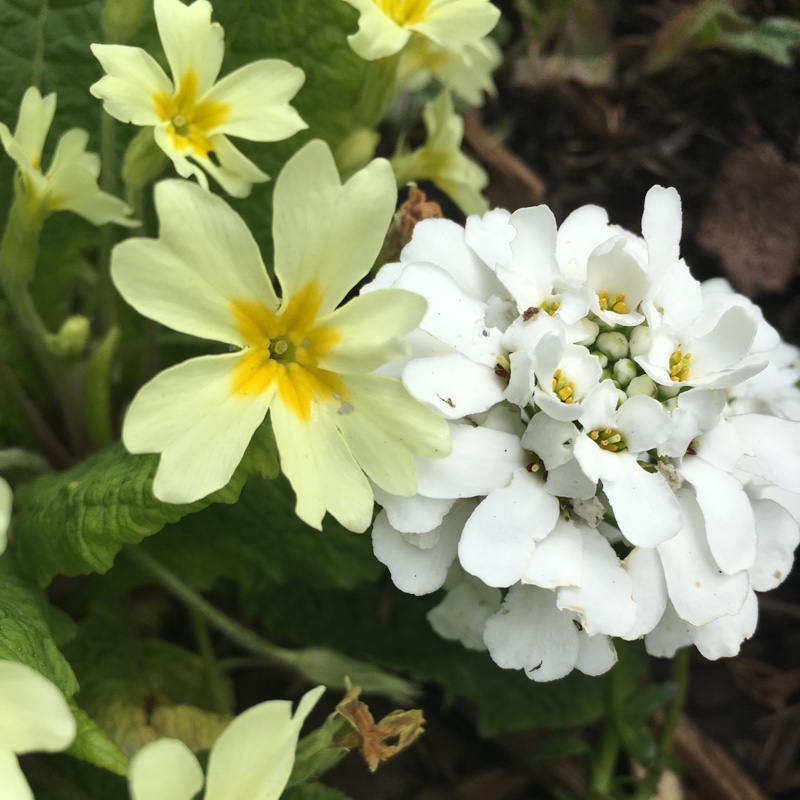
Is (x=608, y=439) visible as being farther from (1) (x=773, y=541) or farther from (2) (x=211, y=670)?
(2) (x=211, y=670)

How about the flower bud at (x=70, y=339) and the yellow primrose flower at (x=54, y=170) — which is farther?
the flower bud at (x=70, y=339)

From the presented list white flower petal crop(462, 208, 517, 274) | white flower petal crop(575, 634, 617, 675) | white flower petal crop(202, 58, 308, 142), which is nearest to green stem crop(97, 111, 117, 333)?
white flower petal crop(202, 58, 308, 142)

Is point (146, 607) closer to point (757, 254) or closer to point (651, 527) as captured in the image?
point (651, 527)

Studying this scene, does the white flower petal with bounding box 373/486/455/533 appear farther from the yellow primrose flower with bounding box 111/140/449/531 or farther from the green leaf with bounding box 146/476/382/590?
the green leaf with bounding box 146/476/382/590

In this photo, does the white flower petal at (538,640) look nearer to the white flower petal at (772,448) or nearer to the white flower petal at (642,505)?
the white flower petal at (642,505)

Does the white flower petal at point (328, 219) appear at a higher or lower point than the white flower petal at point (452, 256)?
higher

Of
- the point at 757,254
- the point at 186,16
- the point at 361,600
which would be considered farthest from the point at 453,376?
the point at 757,254

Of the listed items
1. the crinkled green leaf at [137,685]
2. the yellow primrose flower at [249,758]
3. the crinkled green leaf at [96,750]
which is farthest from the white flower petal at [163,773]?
the crinkled green leaf at [137,685]
